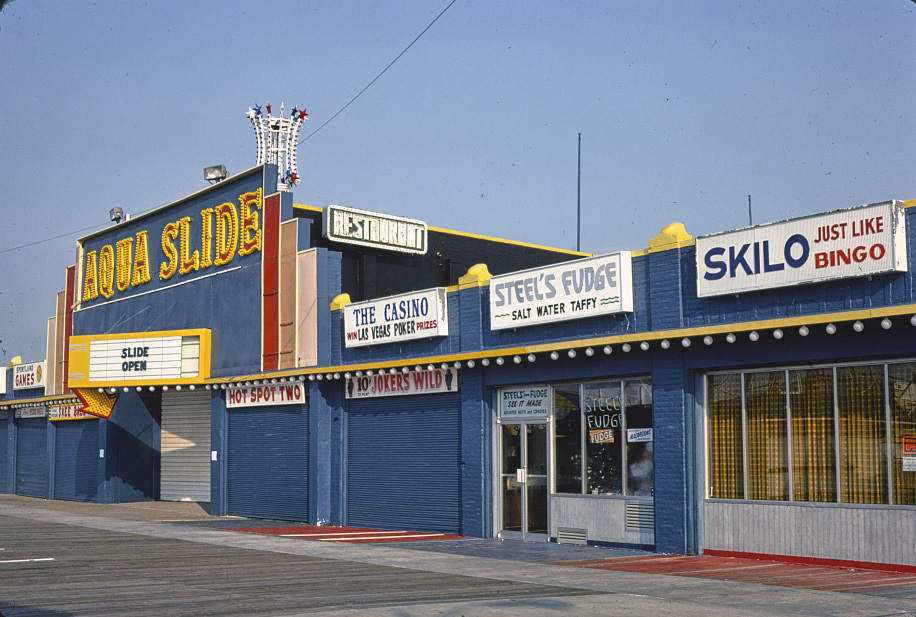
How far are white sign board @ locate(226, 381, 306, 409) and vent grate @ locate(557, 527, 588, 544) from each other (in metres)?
8.88

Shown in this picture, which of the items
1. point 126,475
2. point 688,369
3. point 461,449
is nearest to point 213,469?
point 126,475

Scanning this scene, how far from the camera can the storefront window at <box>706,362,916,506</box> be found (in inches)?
625

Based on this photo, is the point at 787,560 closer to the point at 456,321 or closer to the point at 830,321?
the point at 830,321

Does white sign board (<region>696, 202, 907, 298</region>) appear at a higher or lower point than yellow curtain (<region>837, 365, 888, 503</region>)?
higher

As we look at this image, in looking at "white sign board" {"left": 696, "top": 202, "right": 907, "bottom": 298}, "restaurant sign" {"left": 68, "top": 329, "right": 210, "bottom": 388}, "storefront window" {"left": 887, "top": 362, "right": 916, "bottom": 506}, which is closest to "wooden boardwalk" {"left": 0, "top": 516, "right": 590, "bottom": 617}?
"storefront window" {"left": 887, "top": 362, "right": 916, "bottom": 506}

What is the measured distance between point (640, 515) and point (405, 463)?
23.2ft

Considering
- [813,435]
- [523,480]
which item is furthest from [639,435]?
[813,435]

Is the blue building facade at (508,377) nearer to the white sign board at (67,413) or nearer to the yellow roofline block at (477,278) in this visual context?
the yellow roofline block at (477,278)

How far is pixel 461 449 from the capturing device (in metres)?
23.1

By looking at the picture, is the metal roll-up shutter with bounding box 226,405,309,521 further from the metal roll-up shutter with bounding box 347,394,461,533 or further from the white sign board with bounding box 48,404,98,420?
the white sign board with bounding box 48,404,98,420

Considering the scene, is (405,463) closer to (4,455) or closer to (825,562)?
(825,562)

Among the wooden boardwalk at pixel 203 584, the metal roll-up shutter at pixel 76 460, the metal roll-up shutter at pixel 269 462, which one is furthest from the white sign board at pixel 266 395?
the metal roll-up shutter at pixel 76 460

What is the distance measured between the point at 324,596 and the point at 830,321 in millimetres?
8661

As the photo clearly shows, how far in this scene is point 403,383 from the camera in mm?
24703
